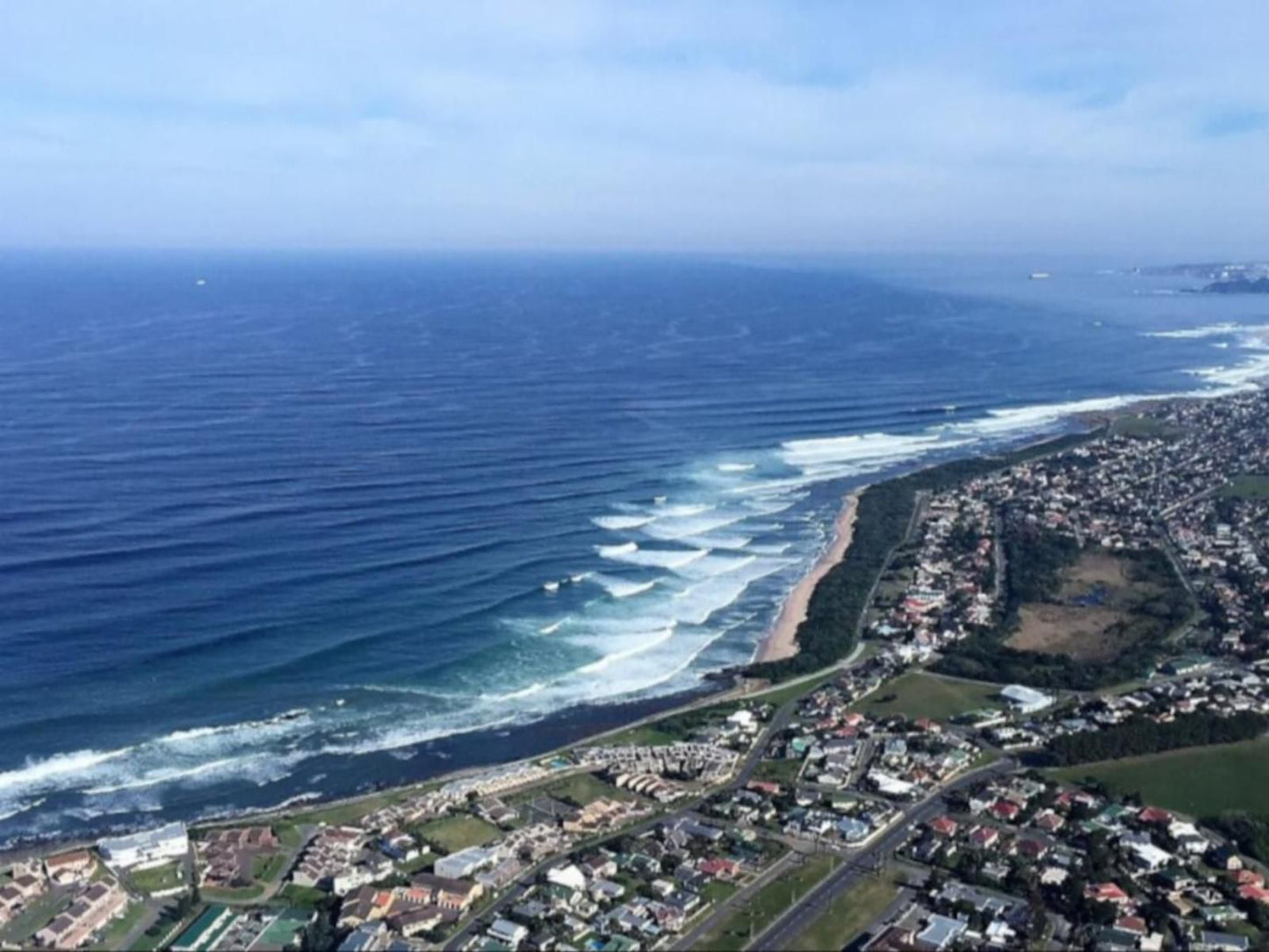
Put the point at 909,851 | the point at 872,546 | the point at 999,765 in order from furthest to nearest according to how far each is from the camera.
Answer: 1. the point at 872,546
2. the point at 999,765
3. the point at 909,851

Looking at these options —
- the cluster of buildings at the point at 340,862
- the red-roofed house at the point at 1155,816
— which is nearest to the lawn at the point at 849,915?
the red-roofed house at the point at 1155,816

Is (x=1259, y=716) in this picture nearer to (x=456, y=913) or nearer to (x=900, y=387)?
(x=456, y=913)

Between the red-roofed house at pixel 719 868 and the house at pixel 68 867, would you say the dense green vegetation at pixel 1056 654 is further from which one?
the house at pixel 68 867

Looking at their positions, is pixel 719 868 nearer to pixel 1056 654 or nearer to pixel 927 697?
pixel 927 697

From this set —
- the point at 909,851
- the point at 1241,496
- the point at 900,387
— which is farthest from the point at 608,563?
the point at 900,387

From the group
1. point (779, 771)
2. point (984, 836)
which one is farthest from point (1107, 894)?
point (779, 771)

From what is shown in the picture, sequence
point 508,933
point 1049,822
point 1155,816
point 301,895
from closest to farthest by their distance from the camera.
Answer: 1. point 508,933
2. point 301,895
3. point 1049,822
4. point 1155,816
